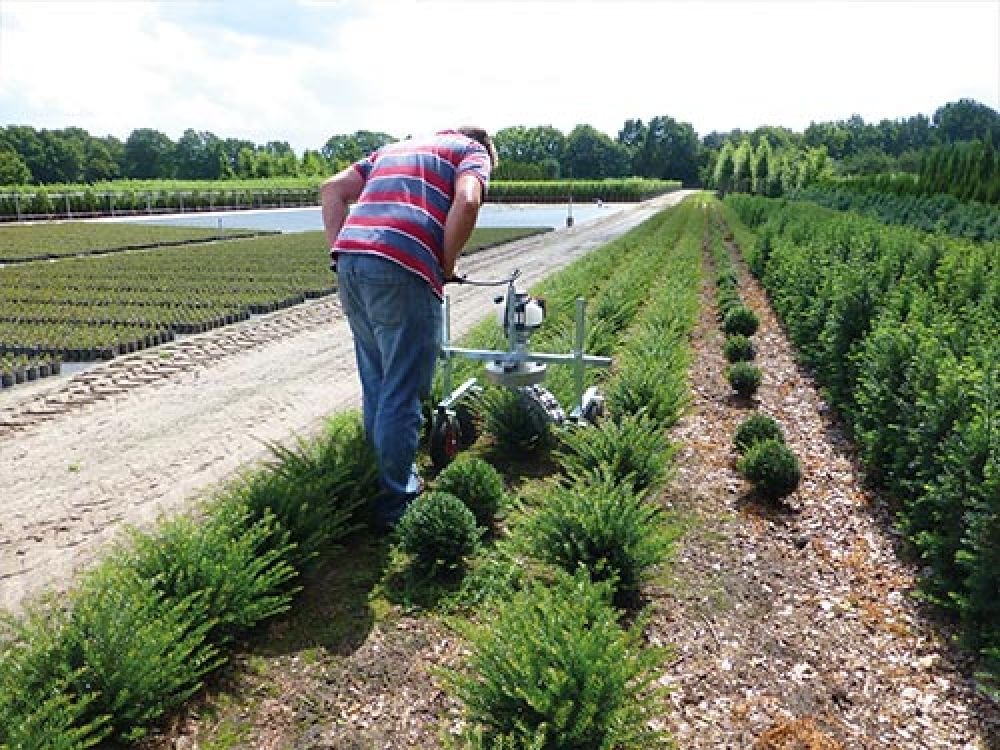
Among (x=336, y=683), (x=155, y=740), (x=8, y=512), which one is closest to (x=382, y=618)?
(x=336, y=683)

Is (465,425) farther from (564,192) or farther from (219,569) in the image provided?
(564,192)

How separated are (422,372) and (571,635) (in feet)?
5.75

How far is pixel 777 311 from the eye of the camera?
11234 mm

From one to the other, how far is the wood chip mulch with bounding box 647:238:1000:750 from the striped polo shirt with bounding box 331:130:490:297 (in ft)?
6.71

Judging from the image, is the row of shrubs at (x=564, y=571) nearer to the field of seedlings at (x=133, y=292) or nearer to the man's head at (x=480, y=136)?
the man's head at (x=480, y=136)

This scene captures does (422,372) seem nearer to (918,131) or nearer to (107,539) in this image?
(107,539)

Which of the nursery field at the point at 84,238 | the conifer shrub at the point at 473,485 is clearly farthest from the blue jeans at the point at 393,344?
the nursery field at the point at 84,238

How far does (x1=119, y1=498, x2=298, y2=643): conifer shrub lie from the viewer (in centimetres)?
312

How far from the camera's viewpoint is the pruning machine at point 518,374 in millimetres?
4844

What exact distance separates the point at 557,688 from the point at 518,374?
104 inches

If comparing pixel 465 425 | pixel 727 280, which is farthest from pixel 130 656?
pixel 727 280

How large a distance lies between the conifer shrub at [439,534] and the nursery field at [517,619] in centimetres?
1

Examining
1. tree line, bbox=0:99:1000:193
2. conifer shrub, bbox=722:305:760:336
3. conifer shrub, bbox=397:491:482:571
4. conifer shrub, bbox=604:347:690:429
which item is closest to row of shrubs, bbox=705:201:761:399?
conifer shrub, bbox=722:305:760:336

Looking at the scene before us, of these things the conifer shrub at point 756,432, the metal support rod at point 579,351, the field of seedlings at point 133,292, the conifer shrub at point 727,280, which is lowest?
the field of seedlings at point 133,292
